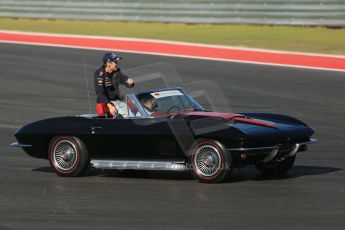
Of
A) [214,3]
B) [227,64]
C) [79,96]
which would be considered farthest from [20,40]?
[79,96]

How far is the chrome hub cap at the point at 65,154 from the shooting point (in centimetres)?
1095

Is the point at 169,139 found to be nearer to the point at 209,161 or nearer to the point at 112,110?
the point at 209,161

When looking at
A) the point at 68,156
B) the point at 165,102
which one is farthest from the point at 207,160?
the point at 68,156

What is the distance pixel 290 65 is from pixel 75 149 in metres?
13.6

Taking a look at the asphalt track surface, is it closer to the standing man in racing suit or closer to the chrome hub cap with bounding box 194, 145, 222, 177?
the chrome hub cap with bounding box 194, 145, 222, 177

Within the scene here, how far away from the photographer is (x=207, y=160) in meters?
10.0

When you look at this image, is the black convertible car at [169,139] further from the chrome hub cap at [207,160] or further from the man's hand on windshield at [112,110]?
the man's hand on windshield at [112,110]

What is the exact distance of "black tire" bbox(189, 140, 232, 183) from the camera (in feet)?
32.3

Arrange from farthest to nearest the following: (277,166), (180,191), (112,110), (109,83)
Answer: (109,83), (112,110), (277,166), (180,191)

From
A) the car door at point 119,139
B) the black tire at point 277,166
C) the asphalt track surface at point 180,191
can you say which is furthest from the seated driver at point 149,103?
the black tire at point 277,166

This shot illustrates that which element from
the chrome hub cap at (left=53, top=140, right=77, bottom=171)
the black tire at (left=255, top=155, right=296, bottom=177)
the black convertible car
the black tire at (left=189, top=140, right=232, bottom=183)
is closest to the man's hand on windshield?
the black convertible car

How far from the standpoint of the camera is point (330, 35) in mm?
26859

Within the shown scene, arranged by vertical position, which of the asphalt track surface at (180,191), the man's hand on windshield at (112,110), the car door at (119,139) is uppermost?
the man's hand on windshield at (112,110)

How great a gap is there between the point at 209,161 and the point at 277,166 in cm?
117
